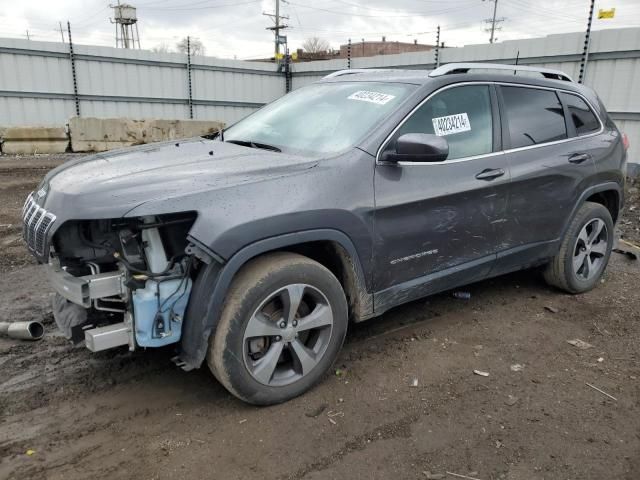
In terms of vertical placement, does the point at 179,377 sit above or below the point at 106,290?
below

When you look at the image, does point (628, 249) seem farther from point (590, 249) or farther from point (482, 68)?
point (482, 68)

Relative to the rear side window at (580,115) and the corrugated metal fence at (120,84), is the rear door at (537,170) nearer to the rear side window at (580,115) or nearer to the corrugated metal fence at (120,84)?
the rear side window at (580,115)

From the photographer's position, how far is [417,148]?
3.09 m

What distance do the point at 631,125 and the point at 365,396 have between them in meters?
9.34

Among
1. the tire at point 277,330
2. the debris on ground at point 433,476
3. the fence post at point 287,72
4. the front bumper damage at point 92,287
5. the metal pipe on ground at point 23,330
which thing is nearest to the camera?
the debris on ground at point 433,476

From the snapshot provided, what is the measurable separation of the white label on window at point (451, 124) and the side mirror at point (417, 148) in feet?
1.35

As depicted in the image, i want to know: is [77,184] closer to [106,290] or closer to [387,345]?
[106,290]

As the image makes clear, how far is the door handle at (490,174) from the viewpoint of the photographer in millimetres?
3656

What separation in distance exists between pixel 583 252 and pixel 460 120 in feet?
6.50

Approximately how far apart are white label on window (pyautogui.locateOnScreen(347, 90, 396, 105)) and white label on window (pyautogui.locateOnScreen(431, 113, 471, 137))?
35 centimetres

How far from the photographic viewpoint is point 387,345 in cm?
373

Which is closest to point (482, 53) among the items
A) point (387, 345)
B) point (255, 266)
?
point (387, 345)

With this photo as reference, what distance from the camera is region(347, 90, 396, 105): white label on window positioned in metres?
3.49

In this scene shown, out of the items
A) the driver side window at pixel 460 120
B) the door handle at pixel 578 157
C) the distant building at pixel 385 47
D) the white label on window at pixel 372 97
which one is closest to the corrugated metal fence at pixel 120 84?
the white label on window at pixel 372 97
